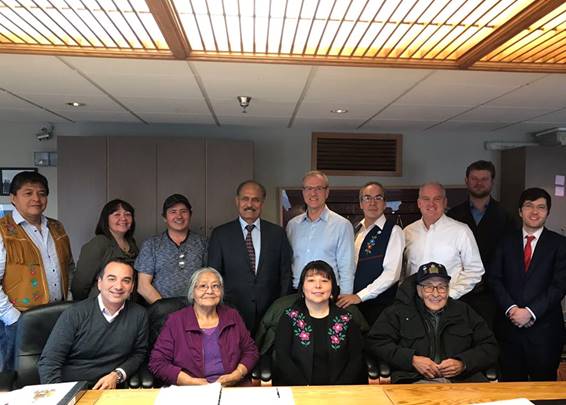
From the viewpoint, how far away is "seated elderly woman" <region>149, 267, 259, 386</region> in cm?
222

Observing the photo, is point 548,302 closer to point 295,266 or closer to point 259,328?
point 295,266

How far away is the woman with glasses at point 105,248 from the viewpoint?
283 centimetres

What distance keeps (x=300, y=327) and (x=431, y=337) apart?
723mm

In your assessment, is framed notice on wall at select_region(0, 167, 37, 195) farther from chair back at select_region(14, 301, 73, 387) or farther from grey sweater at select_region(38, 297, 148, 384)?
grey sweater at select_region(38, 297, 148, 384)

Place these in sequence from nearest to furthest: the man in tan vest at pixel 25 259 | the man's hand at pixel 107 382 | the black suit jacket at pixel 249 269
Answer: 1. the man's hand at pixel 107 382
2. the man in tan vest at pixel 25 259
3. the black suit jacket at pixel 249 269

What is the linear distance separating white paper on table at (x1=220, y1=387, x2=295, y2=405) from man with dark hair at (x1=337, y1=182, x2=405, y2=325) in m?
1.06

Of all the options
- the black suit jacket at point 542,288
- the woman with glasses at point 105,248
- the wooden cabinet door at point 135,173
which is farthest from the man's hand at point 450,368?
the wooden cabinet door at point 135,173

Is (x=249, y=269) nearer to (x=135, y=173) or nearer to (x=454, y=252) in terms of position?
(x=454, y=252)

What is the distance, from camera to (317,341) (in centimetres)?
229

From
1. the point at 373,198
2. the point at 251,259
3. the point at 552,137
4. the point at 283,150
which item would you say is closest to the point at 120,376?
the point at 251,259

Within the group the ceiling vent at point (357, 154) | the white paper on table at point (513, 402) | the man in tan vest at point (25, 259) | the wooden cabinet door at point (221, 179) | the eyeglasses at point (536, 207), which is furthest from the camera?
the ceiling vent at point (357, 154)

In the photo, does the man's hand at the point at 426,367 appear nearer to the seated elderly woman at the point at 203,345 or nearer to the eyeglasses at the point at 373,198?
the seated elderly woman at the point at 203,345

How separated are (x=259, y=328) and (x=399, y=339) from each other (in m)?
0.84

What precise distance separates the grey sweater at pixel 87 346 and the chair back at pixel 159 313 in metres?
0.18
